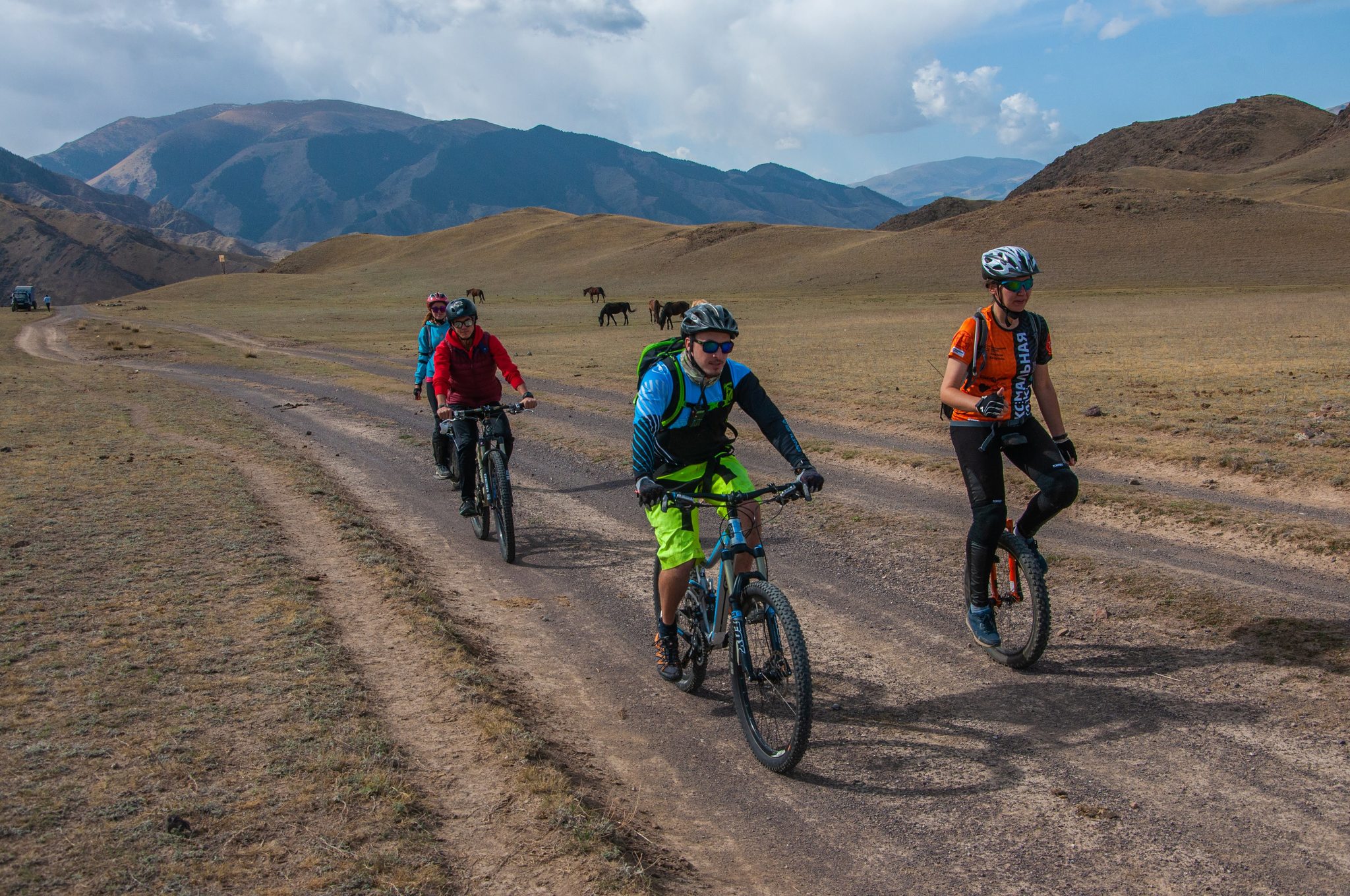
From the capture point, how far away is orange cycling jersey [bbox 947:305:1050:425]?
545 centimetres

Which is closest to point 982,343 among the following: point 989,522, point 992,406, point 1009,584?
point 992,406

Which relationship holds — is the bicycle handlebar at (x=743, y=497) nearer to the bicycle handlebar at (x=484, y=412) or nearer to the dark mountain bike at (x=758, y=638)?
the dark mountain bike at (x=758, y=638)

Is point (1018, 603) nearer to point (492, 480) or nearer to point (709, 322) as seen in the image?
point (709, 322)

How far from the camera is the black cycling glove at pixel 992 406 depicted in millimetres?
5113

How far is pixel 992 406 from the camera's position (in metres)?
5.11

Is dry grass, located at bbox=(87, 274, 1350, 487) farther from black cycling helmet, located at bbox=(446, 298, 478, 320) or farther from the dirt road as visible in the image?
black cycling helmet, located at bbox=(446, 298, 478, 320)

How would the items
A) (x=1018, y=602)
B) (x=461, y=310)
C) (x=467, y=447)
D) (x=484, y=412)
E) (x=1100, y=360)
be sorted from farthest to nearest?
(x=1100, y=360), (x=467, y=447), (x=484, y=412), (x=461, y=310), (x=1018, y=602)

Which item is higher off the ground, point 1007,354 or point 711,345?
point 711,345

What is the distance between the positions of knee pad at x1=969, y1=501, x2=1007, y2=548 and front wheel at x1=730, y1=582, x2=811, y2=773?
5.59 feet

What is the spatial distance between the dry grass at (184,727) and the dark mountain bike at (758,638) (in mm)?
1623

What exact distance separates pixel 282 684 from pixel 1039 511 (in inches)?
177

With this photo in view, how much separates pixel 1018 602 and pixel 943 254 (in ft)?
255

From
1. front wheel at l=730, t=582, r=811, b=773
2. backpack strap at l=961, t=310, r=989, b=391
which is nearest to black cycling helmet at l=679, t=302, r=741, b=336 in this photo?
front wheel at l=730, t=582, r=811, b=773

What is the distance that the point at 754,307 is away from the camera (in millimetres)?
56469
